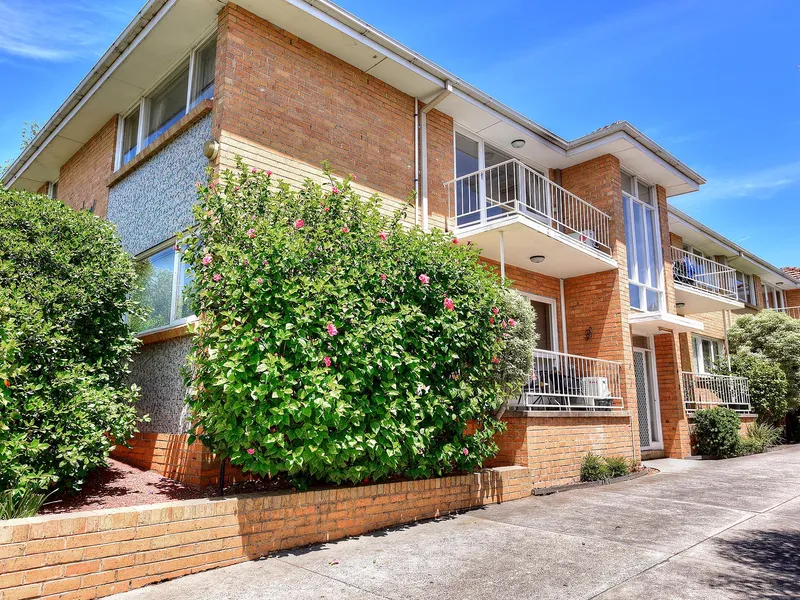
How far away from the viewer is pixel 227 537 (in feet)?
16.0

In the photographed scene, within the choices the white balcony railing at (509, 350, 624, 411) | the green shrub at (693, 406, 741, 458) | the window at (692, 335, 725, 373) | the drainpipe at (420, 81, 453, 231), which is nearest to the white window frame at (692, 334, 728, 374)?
the window at (692, 335, 725, 373)

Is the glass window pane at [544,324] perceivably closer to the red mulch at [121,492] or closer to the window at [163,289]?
the window at [163,289]

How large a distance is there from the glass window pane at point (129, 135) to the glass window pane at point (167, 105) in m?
0.61

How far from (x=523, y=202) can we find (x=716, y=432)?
23.0 feet

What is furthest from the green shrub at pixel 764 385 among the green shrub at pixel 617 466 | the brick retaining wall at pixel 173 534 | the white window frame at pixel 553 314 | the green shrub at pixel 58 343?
the green shrub at pixel 58 343

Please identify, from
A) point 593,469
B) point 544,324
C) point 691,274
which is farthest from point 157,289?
point 691,274

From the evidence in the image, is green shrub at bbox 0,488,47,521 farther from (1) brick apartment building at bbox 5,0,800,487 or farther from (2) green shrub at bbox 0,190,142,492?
(1) brick apartment building at bbox 5,0,800,487

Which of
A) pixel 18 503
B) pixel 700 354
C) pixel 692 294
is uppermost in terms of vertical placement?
pixel 692 294

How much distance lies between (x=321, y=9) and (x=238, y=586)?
729cm

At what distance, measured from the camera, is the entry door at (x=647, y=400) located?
12875 mm

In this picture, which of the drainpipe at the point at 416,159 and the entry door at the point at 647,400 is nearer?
the drainpipe at the point at 416,159

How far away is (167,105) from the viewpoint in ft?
31.8

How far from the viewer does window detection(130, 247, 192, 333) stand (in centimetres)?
809

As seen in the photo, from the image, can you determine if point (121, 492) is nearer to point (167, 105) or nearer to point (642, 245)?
point (167, 105)
